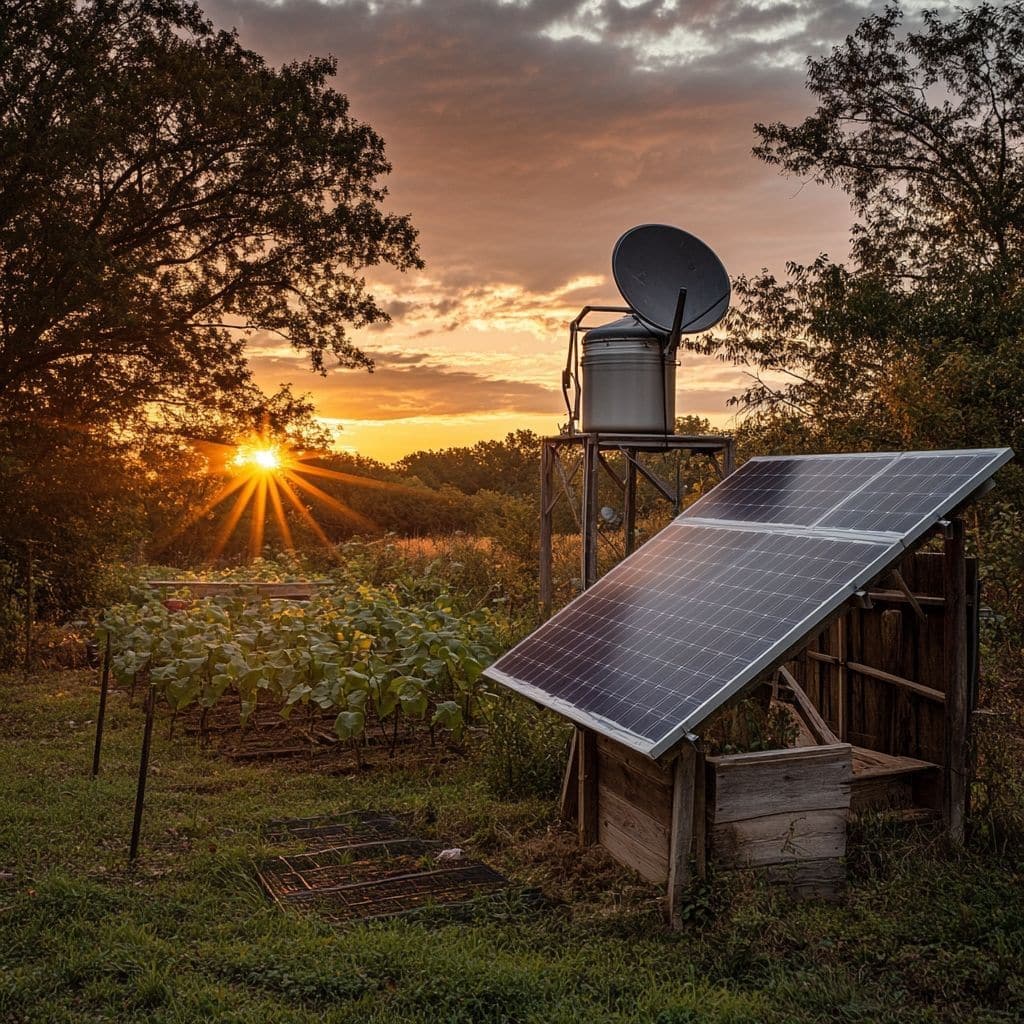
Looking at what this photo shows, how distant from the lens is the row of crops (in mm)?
9359

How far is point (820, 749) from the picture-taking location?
587cm

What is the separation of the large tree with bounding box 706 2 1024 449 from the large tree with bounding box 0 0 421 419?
8256 mm

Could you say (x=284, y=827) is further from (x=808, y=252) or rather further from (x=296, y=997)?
(x=808, y=252)

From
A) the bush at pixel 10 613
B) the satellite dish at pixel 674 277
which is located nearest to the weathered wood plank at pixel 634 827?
the satellite dish at pixel 674 277

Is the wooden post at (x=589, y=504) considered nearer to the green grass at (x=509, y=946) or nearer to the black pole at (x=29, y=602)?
the green grass at (x=509, y=946)

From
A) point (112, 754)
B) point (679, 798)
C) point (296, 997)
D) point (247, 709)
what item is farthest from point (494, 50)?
point (296, 997)

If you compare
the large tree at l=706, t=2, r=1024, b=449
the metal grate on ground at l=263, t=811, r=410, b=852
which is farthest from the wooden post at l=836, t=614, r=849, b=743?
the large tree at l=706, t=2, r=1024, b=449

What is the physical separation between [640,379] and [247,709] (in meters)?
4.83

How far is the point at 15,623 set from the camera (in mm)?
15297

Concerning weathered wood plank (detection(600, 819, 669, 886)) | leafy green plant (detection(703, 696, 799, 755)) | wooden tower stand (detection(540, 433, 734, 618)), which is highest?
wooden tower stand (detection(540, 433, 734, 618))

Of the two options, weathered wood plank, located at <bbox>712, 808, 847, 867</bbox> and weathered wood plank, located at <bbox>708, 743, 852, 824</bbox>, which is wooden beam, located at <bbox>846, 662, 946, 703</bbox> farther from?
weathered wood plank, located at <bbox>712, 808, 847, 867</bbox>

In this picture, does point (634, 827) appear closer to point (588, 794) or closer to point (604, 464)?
point (588, 794)

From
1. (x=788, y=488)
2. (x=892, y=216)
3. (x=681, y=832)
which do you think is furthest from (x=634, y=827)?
(x=892, y=216)

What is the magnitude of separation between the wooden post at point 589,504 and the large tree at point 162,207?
7.04 metres
